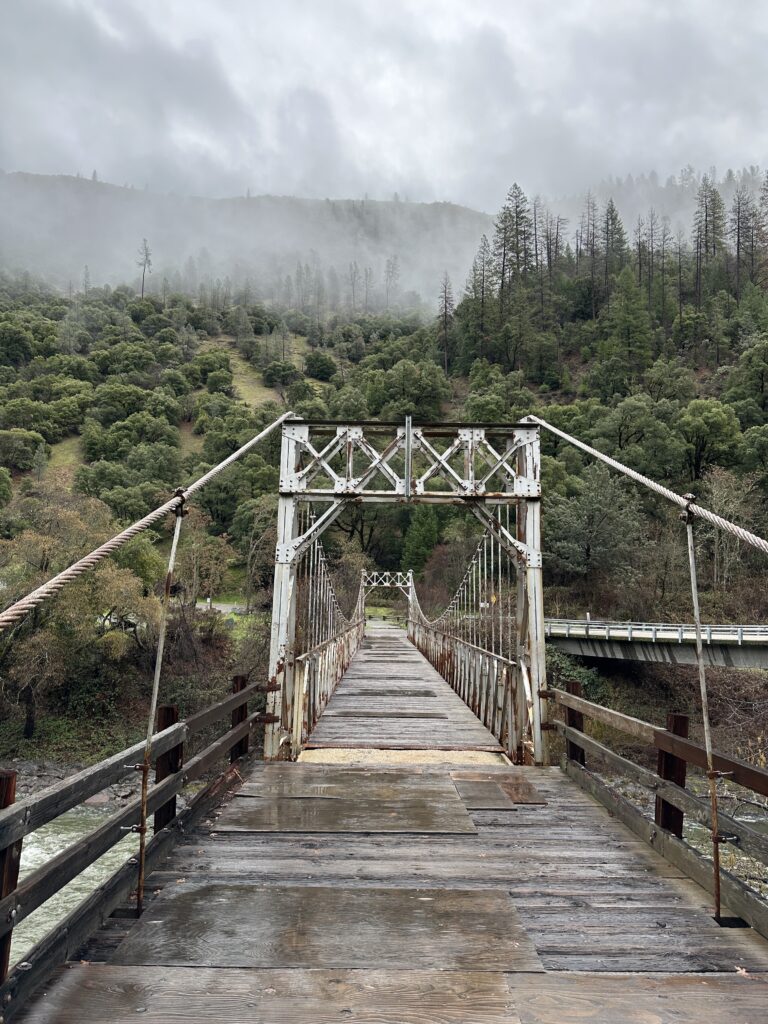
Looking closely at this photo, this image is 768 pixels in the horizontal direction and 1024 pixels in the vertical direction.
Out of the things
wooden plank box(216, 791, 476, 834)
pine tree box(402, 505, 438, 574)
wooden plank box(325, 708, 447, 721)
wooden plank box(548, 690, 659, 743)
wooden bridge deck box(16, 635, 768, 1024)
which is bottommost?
wooden plank box(325, 708, 447, 721)

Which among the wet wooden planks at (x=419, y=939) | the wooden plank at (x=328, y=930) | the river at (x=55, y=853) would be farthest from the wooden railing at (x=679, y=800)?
the river at (x=55, y=853)

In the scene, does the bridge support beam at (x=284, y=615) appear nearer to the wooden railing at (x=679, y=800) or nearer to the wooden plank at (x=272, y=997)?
the wooden railing at (x=679, y=800)

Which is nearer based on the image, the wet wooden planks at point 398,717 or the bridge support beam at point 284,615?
the bridge support beam at point 284,615

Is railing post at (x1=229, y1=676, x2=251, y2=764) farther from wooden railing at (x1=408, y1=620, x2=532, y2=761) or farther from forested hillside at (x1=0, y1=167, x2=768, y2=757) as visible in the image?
forested hillside at (x1=0, y1=167, x2=768, y2=757)

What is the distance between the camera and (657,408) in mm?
38906

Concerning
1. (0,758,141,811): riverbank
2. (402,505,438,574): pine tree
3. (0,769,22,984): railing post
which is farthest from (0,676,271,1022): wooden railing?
(402,505,438,574): pine tree

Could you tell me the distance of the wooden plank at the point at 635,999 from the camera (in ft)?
5.71

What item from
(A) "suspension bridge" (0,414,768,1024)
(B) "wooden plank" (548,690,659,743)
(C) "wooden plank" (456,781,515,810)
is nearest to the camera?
(A) "suspension bridge" (0,414,768,1024)

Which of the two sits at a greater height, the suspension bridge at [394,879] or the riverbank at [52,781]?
the suspension bridge at [394,879]

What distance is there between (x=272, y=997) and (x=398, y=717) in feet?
21.1

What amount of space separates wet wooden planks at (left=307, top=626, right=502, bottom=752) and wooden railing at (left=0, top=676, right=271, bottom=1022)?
113 inches

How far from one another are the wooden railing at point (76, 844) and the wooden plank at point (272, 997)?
0.10 m

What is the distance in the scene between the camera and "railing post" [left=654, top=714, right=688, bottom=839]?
311 centimetres

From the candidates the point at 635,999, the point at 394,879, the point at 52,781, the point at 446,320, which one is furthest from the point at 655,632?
the point at 446,320
